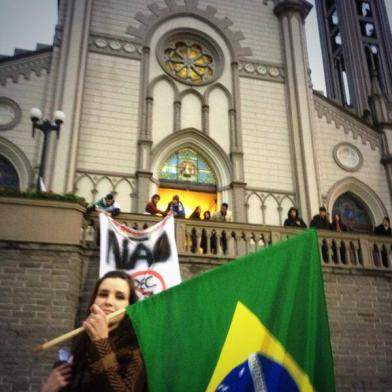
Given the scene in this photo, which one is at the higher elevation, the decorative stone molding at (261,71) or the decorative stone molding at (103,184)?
the decorative stone molding at (261,71)

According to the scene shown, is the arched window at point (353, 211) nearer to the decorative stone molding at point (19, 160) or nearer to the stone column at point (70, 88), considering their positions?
the stone column at point (70, 88)

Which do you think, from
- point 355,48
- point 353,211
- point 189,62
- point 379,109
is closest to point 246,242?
point 353,211

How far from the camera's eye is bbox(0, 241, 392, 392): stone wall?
7.76 metres

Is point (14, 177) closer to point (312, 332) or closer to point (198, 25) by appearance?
point (198, 25)

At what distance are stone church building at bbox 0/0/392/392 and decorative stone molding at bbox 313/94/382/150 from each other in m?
0.05

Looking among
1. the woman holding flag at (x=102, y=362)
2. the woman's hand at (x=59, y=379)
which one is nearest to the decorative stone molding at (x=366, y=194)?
the woman holding flag at (x=102, y=362)

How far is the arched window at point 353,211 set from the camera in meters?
17.2

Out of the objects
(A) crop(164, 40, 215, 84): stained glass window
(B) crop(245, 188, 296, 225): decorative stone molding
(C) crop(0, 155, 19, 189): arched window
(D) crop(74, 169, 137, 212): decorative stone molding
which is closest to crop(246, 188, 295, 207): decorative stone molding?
(B) crop(245, 188, 296, 225): decorative stone molding

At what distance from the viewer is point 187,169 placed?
53.5 feet

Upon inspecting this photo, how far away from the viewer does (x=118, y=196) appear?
582 inches

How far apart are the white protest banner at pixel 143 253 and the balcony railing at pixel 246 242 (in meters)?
0.90

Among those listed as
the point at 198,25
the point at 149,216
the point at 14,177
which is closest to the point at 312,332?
the point at 149,216

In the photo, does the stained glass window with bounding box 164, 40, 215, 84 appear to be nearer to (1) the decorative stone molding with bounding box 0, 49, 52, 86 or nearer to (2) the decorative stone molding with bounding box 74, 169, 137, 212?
(1) the decorative stone molding with bounding box 0, 49, 52, 86

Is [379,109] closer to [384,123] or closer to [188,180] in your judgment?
[384,123]
